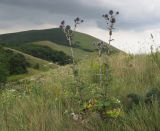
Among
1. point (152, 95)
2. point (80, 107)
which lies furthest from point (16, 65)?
point (152, 95)

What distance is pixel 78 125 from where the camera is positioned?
5.45 meters

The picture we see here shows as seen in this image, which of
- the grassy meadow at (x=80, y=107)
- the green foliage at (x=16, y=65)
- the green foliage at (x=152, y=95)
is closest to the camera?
the grassy meadow at (x=80, y=107)

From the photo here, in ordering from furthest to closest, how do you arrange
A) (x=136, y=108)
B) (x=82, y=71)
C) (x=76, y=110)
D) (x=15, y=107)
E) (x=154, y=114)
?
1. (x=82, y=71)
2. (x=15, y=107)
3. (x=76, y=110)
4. (x=136, y=108)
5. (x=154, y=114)

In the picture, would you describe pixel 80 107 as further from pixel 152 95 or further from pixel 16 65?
pixel 16 65

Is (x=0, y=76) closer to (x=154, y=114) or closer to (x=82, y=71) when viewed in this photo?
(x=82, y=71)

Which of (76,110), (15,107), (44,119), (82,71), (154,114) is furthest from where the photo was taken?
(82,71)

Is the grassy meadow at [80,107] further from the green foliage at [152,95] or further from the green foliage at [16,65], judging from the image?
the green foliage at [16,65]

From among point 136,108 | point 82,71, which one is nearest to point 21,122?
point 136,108

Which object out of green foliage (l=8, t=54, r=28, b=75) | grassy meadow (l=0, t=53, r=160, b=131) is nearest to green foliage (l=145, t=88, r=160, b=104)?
grassy meadow (l=0, t=53, r=160, b=131)

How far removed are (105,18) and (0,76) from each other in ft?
194

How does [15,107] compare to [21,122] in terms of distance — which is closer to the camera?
[21,122]

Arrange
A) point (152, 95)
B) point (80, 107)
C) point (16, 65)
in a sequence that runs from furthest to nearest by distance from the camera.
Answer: point (16, 65) → point (80, 107) → point (152, 95)

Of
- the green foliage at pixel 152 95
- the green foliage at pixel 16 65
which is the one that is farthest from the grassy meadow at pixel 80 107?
the green foliage at pixel 16 65

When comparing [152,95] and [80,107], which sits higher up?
[152,95]
